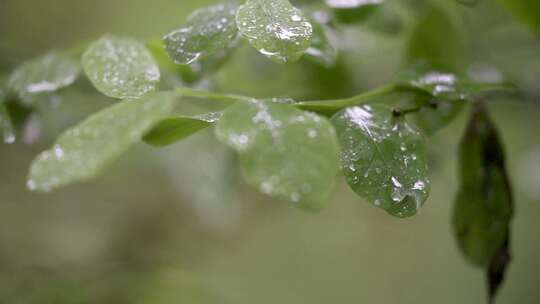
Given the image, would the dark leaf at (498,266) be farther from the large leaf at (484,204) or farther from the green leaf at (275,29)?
the green leaf at (275,29)

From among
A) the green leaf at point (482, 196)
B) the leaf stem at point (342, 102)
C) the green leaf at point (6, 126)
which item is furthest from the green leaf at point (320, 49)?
the green leaf at point (6, 126)

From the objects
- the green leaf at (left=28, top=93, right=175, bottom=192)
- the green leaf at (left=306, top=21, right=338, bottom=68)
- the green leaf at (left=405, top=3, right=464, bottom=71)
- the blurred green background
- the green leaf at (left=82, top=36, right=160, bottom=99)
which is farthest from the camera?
the blurred green background

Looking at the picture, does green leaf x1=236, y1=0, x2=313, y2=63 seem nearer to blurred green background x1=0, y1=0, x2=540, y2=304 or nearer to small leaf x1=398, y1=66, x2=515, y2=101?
small leaf x1=398, y1=66, x2=515, y2=101

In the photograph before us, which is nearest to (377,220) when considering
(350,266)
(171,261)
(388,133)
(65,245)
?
(350,266)

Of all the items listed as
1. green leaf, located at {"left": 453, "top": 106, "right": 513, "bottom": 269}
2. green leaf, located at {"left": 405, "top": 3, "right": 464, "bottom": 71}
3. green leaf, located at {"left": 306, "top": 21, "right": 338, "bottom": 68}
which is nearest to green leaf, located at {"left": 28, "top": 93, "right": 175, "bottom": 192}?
green leaf, located at {"left": 306, "top": 21, "right": 338, "bottom": 68}

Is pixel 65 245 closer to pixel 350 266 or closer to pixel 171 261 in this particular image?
pixel 171 261

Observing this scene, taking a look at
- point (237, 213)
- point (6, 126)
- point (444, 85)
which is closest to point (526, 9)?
point (444, 85)
